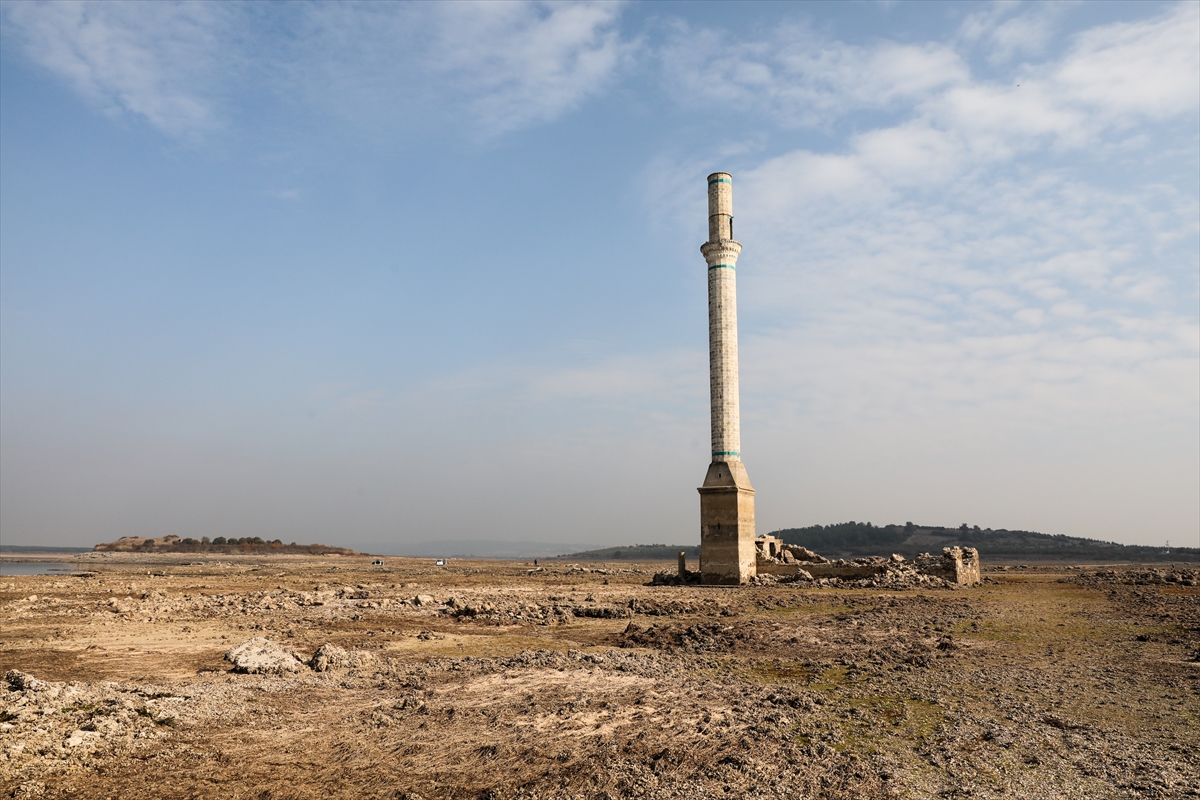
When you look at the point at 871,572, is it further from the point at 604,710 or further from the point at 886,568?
the point at 604,710

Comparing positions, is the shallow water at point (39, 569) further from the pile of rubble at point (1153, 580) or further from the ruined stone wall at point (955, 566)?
the pile of rubble at point (1153, 580)

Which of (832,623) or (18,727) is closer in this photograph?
(18,727)

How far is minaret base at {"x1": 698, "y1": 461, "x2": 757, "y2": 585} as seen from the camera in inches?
1243

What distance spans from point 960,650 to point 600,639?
21.6 ft

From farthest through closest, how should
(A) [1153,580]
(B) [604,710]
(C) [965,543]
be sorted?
(C) [965,543] < (A) [1153,580] < (B) [604,710]

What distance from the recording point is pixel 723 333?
1339 inches

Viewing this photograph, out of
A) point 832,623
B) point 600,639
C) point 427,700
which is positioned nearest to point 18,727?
point 427,700

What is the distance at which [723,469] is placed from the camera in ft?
107

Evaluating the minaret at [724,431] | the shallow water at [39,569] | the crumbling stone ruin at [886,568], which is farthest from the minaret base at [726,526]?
the shallow water at [39,569]

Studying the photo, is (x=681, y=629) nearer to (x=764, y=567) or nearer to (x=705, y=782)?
(x=705, y=782)

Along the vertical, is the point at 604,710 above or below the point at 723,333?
below

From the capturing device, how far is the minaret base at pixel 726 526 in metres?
31.6

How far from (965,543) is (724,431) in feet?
334

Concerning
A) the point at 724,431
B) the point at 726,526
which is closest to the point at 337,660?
the point at 726,526
